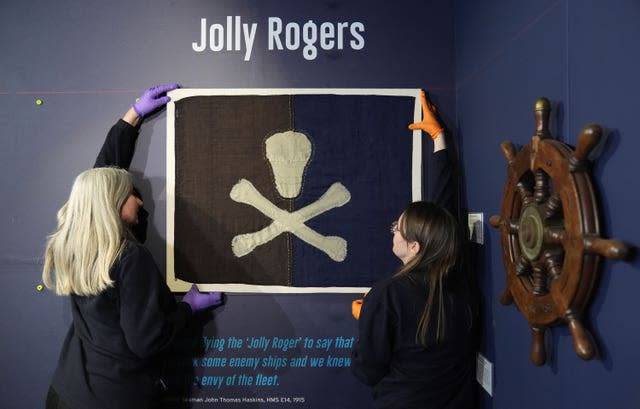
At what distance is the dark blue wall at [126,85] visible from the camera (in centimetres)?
163

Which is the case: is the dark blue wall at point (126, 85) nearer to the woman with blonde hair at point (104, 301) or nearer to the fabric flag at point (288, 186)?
the fabric flag at point (288, 186)

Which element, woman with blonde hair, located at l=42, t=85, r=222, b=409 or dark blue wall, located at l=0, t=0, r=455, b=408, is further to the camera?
dark blue wall, located at l=0, t=0, r=455, b=408

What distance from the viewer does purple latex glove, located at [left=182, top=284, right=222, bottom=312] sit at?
61.8 inches

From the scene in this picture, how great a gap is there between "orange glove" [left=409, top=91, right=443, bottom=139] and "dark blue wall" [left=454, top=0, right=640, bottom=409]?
0.12m

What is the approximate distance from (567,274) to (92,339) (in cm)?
125

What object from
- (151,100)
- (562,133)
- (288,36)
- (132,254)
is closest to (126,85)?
(151,100)

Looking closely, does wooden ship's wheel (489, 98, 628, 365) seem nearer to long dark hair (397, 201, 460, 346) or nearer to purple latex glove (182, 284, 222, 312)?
long dark hair (397, 201, 460, 346)

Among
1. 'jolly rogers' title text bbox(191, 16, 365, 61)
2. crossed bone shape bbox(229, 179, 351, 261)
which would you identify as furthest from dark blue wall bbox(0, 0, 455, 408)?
crossed bone shape bbox(229, 179, 351, 261)

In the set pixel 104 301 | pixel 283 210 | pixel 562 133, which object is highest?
pixel 562 133

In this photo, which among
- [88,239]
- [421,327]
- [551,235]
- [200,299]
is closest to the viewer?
[551,235]

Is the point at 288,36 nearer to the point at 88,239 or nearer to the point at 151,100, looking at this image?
the point at 151,100

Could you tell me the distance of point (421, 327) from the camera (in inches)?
44.6

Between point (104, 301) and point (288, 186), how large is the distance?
71cm

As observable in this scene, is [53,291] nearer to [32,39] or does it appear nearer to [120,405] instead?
[120,405]
